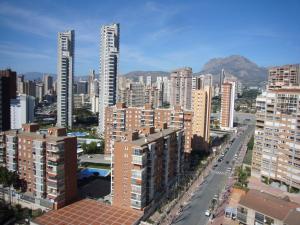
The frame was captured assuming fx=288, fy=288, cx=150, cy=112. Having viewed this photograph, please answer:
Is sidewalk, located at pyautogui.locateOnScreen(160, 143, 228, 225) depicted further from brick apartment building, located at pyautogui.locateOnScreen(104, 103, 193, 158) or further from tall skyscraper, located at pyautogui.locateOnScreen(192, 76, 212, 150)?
tall skyscraper, located at pyautogui.locateOnScreen(192, 76, 212, 150)

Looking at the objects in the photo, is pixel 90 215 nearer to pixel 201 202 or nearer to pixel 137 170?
pixel 137 170

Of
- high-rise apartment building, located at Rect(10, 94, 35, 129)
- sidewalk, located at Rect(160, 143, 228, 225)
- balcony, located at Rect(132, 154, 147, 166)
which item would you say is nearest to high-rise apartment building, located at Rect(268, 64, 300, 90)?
sidewalk, located at Rect(160, 143, 228, 225)

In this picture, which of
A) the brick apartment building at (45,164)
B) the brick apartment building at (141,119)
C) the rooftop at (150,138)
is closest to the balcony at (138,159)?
the rooftop at (150,138)

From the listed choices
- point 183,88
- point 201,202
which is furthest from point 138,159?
point 183,88

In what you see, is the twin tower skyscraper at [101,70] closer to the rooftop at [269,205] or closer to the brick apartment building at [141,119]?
the brick apartment building at [141,119]

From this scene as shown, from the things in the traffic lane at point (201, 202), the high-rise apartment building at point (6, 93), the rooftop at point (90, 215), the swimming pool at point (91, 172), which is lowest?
the traffic lane at point (201, 202)

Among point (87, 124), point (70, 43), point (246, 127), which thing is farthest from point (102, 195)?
point (246, 127)
